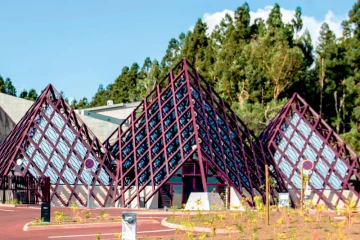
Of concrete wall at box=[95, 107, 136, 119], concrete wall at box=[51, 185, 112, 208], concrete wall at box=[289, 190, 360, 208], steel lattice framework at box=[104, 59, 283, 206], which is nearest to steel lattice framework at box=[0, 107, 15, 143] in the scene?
concrete wall at box=[95, 107, 136, 119]

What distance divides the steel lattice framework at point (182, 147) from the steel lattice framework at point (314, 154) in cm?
178

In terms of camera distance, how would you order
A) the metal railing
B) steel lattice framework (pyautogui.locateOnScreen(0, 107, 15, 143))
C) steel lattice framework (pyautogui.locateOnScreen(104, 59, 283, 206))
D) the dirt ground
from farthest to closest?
1. steel lattice framework (pyautogui.locateOnScreen(0, 107, 15, 143))
2. the metal railing
3. steel lattice framework (pyautogui.locateOnScreen(104, 59, 283, 206))
4. the dirt ground

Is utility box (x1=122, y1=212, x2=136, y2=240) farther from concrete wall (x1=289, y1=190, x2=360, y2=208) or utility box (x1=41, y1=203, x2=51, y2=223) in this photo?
concrete wall (x1=289, y1=190, x2=360, y2=208)

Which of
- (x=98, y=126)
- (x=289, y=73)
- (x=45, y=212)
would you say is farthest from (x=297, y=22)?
(x=45, y=212)

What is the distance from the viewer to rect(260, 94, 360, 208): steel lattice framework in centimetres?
Result: 4309

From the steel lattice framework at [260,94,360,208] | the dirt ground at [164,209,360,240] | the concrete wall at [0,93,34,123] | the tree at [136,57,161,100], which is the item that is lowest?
the dirt ground at [164,209,360,240]

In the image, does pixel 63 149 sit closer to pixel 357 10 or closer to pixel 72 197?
pixel 72 197

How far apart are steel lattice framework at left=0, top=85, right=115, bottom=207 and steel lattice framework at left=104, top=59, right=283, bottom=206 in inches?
62.1

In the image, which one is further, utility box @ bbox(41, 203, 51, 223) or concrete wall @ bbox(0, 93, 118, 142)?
concrete wall @ bbox(0, 93, 118, 142)

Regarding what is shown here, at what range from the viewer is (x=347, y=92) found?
72125 mm

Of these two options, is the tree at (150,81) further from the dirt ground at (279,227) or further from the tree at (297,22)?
the dirt ground at (279,227)

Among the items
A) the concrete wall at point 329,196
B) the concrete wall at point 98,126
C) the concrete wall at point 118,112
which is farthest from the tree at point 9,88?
the concrete wall at point 329,196

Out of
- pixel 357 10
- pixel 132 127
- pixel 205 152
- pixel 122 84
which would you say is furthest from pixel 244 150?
pixel 122 84

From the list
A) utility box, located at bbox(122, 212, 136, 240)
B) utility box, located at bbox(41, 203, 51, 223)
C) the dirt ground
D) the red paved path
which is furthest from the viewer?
utility box, located at bbox(41, 203, 51, 223)
